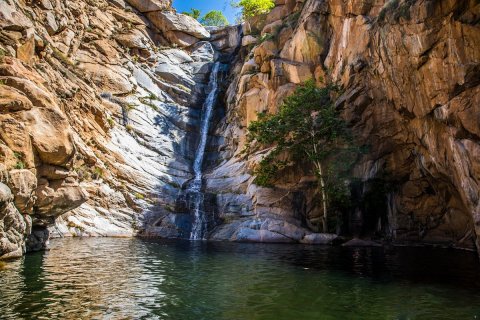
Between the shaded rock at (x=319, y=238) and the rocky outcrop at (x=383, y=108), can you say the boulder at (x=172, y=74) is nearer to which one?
the rocky outcrop at (x=383, y=108)

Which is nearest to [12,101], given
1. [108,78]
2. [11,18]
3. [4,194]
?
[4,194]

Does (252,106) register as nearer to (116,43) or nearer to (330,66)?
(330,66)

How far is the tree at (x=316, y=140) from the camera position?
119ft

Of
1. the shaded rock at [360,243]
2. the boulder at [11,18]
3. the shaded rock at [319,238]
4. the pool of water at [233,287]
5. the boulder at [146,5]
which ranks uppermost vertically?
the boulder at [146,5]

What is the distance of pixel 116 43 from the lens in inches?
2356

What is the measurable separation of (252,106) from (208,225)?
1934cm

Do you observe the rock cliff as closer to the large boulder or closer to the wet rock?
the large boulder

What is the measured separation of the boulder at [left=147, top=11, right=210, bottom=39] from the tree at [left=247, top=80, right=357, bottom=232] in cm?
3914

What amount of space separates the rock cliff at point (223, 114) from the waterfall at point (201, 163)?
3.37 feet

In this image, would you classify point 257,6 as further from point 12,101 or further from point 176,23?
point 12,101

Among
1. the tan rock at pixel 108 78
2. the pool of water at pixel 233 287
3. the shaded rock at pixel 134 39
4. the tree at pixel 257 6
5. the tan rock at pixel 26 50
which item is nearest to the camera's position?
the pool of water at pixel 233 287

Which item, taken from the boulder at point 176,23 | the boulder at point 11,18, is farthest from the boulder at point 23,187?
the boulder at point 176,23

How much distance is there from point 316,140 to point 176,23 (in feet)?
151

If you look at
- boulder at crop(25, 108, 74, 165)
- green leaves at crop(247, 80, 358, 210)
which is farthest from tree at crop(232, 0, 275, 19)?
boulder at crop(25, 108, 74, 165)
